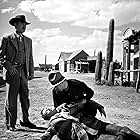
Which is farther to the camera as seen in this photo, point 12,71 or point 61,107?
point 12,71

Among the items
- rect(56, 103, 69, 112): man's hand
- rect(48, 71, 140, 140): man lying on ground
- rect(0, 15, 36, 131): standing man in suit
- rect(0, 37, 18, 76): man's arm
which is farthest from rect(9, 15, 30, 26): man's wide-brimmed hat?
rect(56, 103, 69, 112): man's hand

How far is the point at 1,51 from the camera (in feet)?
14.4

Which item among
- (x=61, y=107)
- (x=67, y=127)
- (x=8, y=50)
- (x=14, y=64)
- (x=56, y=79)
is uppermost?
(x=8, y=50)

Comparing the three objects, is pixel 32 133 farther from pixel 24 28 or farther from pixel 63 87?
pixel 24 28

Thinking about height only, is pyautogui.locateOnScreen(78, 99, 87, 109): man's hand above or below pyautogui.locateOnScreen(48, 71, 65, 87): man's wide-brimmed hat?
below

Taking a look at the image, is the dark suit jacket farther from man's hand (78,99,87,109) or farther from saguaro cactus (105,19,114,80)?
saguaro cactus (105,19,114,80)

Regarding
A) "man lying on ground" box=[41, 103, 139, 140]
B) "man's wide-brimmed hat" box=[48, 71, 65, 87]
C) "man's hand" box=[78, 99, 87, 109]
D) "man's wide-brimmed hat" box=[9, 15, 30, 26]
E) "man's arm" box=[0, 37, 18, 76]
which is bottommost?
Answer: "man lying on ground" box=[41, 103, 139, 140]

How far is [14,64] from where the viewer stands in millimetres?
4504

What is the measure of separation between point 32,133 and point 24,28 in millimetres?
2020

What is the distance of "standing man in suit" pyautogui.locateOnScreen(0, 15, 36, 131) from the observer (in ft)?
14.5

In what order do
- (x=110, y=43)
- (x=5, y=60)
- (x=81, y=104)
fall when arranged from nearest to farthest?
(x=81, y=104) → (x=5, y=60) → (x=110, y=43)

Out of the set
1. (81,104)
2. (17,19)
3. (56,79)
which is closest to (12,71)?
(17,19)

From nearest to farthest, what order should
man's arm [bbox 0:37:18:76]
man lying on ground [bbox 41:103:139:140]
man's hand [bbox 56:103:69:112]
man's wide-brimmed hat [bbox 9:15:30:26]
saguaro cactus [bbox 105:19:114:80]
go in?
man lying on ground [bbox 41:103:139:140] → man's hand [bbox 56:103:69:112] → man's arm [bbox 0:37:18:76] → man's wide-brimmed hat [bbox 9:15:30:26] → saguaro cactus [bbox 105:19:114:80]

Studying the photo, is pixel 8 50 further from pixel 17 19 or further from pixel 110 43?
pixel 110 43
